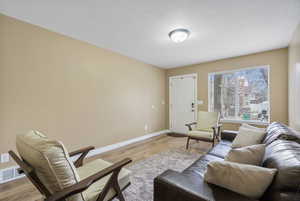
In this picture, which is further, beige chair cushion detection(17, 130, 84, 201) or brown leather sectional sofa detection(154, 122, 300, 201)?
beige chair cushion detection(17, 130, 84, 201)

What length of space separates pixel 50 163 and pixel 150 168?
172 cm

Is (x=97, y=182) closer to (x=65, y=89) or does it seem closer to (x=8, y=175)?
(x=8, y=175)

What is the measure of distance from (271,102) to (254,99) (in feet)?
1.19

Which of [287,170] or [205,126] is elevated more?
[287,170]

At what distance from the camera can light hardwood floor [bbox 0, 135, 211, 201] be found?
1.65 metres

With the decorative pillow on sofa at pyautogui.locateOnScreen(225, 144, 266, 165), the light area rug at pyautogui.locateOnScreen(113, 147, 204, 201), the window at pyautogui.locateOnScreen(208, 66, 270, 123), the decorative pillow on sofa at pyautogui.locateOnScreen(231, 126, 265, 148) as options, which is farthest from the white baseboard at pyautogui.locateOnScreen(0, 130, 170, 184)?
the decorative pillow on sofa at pyautogui.locateOnScreen(225, 144, 266, 165)

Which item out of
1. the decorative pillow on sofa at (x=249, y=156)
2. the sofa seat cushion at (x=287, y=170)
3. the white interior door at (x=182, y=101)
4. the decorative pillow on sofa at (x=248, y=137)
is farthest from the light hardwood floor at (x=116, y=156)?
the sofa seat cushion at (x=287, y=170)

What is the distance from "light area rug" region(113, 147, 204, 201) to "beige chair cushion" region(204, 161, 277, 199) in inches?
38.8

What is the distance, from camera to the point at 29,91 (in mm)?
2111

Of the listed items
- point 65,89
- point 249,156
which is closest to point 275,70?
point 249,156

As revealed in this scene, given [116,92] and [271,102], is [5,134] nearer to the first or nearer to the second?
[116,92]

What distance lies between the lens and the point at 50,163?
2.83ft

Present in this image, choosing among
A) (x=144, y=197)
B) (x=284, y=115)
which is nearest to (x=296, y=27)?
(x=284, y=115)

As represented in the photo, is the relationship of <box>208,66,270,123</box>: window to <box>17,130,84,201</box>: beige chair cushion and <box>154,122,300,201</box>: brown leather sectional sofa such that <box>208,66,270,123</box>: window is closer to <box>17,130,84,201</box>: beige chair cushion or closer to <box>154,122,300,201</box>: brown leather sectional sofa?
<box>154,122,300,201</box>: brown leather sectional sofa
